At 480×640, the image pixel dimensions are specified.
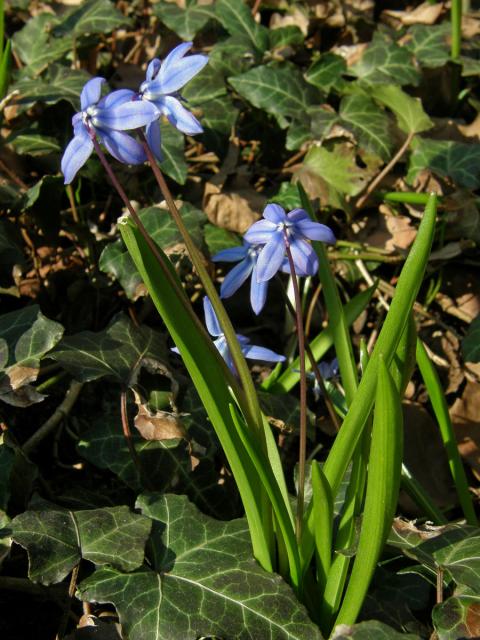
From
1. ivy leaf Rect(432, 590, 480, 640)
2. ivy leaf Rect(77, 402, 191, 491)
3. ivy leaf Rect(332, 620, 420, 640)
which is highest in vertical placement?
ivy leaf Rect(332, 620, 420, 640)

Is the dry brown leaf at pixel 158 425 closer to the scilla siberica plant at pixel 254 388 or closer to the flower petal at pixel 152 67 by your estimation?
the scilla siberica plant at pixel 254 388

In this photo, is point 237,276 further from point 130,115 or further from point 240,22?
point 240,22

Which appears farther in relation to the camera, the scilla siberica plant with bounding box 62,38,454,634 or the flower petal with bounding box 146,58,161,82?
the flower petal with bounding box 146,58,161,82

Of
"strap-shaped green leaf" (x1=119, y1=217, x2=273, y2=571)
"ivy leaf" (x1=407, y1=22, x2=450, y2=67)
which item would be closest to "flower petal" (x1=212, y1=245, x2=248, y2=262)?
"strap-shaped green leaf" (x1=119, y1=217, x2=273, y2=571)

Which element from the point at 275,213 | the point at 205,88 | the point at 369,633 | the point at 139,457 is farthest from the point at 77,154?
the point at 205,88

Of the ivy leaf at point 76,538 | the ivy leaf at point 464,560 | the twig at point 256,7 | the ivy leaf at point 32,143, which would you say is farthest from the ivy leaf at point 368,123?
the ivy leaf at point 76,538

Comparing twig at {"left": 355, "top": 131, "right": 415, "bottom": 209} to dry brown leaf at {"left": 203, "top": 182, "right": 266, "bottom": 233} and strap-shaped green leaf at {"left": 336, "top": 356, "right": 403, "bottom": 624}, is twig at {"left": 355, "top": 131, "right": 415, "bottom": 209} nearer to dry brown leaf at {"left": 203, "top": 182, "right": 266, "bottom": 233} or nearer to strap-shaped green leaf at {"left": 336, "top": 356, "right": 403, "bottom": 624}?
dry brown leaf at {"left": 203, "top": 182, "right": 266, "bottom": 233}
